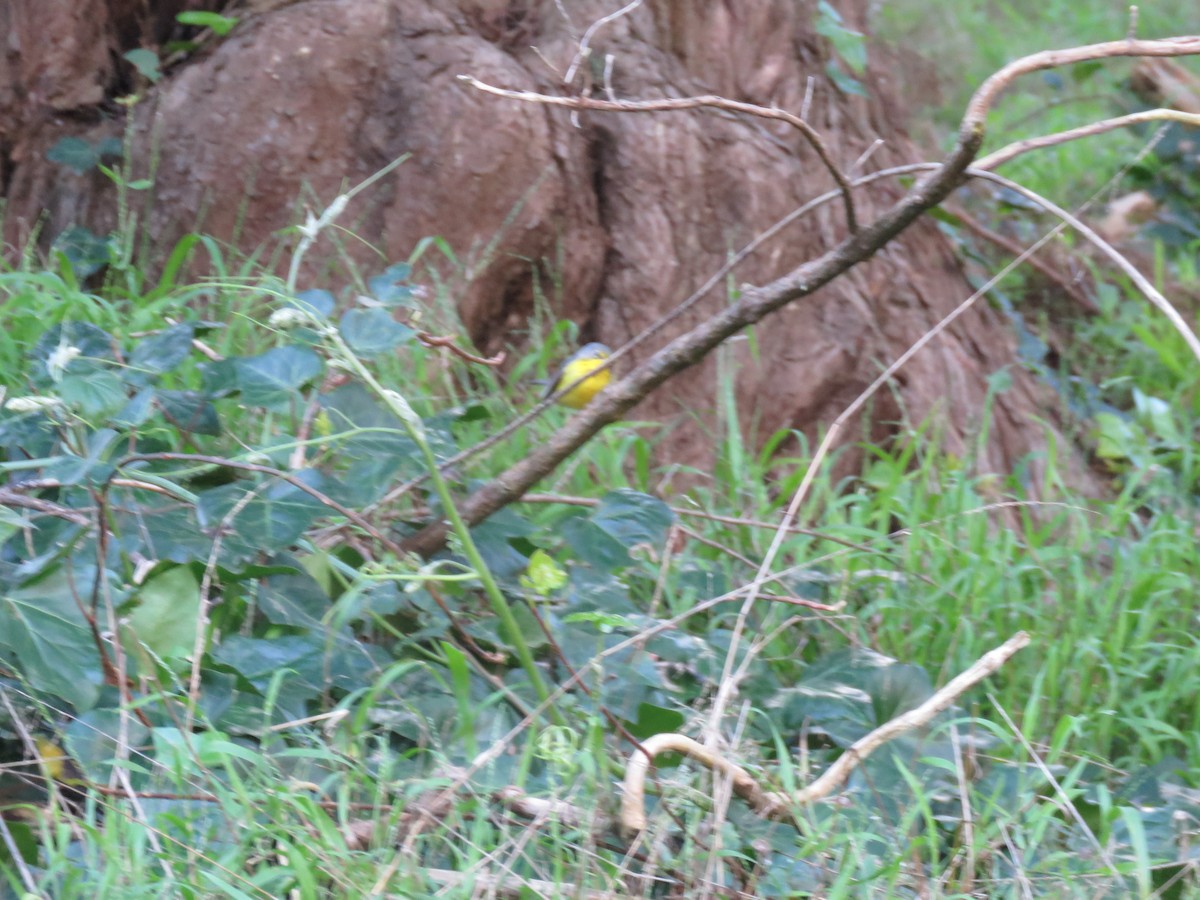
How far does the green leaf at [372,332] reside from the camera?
1.96 m

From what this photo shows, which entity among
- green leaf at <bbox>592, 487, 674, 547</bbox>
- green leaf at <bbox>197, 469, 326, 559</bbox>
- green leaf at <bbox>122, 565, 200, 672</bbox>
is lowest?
green leaf at <bbox>122, 565, 200, 672</bbox>

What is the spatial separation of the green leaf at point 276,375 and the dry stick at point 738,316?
14.2 inches

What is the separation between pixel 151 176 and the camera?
9.82 ft

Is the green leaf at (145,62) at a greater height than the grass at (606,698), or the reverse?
the green leaf at (145,62)

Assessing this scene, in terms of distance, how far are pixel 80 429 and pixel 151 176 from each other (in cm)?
136

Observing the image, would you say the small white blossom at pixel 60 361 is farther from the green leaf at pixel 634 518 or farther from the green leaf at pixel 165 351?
the green leaf at pixel 634 518

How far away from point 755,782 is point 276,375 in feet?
3.36

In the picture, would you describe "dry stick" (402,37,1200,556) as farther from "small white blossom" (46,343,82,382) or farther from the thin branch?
"small white blossom" (46,343,82,382)

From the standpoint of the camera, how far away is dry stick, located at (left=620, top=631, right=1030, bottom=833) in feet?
5.35

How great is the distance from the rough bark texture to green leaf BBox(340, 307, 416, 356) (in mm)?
1015

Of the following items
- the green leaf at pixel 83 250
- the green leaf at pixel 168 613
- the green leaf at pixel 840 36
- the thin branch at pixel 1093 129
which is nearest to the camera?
the thin branch at pixel 1093 129

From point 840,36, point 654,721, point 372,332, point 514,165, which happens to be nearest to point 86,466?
point 372,332

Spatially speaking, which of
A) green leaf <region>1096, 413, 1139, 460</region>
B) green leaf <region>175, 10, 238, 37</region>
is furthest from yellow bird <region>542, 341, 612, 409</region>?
green leaf <region>1096, 413, 1139, 460</region>

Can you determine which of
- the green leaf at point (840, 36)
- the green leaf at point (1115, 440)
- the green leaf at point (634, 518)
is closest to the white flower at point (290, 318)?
the green leaf at point (634, 518)
